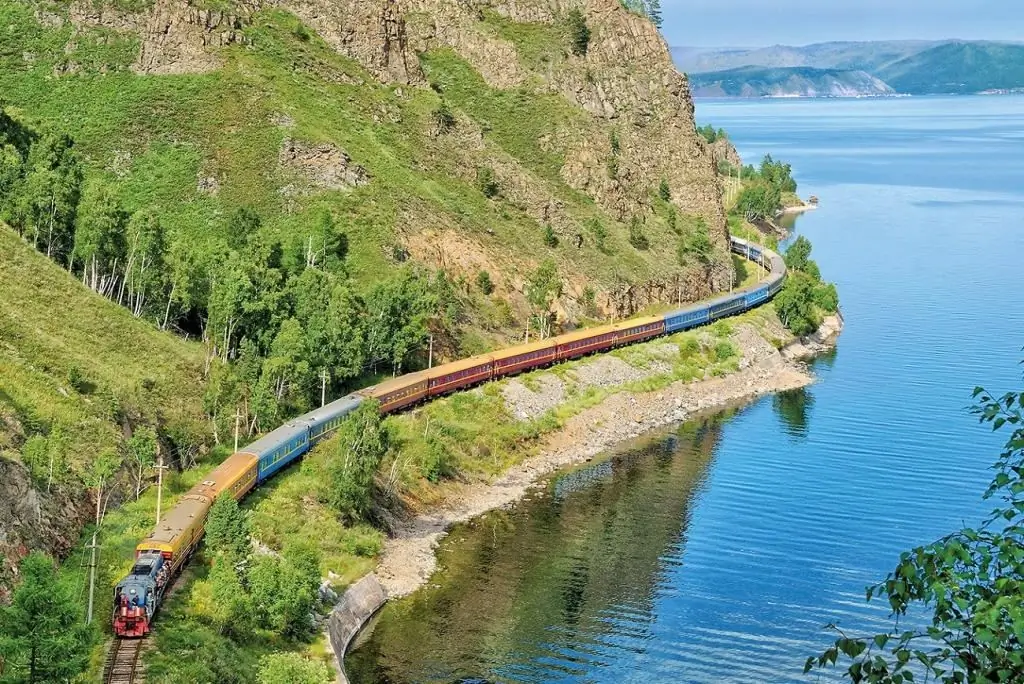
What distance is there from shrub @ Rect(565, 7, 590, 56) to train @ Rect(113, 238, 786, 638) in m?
36.5

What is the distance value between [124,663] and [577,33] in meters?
121

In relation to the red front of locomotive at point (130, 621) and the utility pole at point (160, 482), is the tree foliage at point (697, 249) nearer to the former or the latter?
the utility pole at point (160, 482)

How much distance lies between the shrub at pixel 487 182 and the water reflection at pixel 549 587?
45.8 meters

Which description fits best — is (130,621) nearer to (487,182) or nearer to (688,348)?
(688,348)

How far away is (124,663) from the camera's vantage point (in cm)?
4406

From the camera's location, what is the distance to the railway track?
4266 centimetres

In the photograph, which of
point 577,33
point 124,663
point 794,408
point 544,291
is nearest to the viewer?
point 124,663

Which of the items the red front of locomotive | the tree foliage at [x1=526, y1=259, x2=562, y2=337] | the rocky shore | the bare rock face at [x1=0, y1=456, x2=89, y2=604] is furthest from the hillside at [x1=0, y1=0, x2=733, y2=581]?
the rocky shore

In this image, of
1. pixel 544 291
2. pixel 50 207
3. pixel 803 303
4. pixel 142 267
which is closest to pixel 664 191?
pixel 803 303

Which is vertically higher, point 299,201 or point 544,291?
point 299,201

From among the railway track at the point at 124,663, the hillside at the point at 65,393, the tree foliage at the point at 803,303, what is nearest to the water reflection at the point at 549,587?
the railway track at the point at 124,663

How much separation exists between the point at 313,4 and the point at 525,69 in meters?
28.3

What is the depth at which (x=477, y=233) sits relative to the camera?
383 feet

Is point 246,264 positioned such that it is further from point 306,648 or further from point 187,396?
point 306,648
